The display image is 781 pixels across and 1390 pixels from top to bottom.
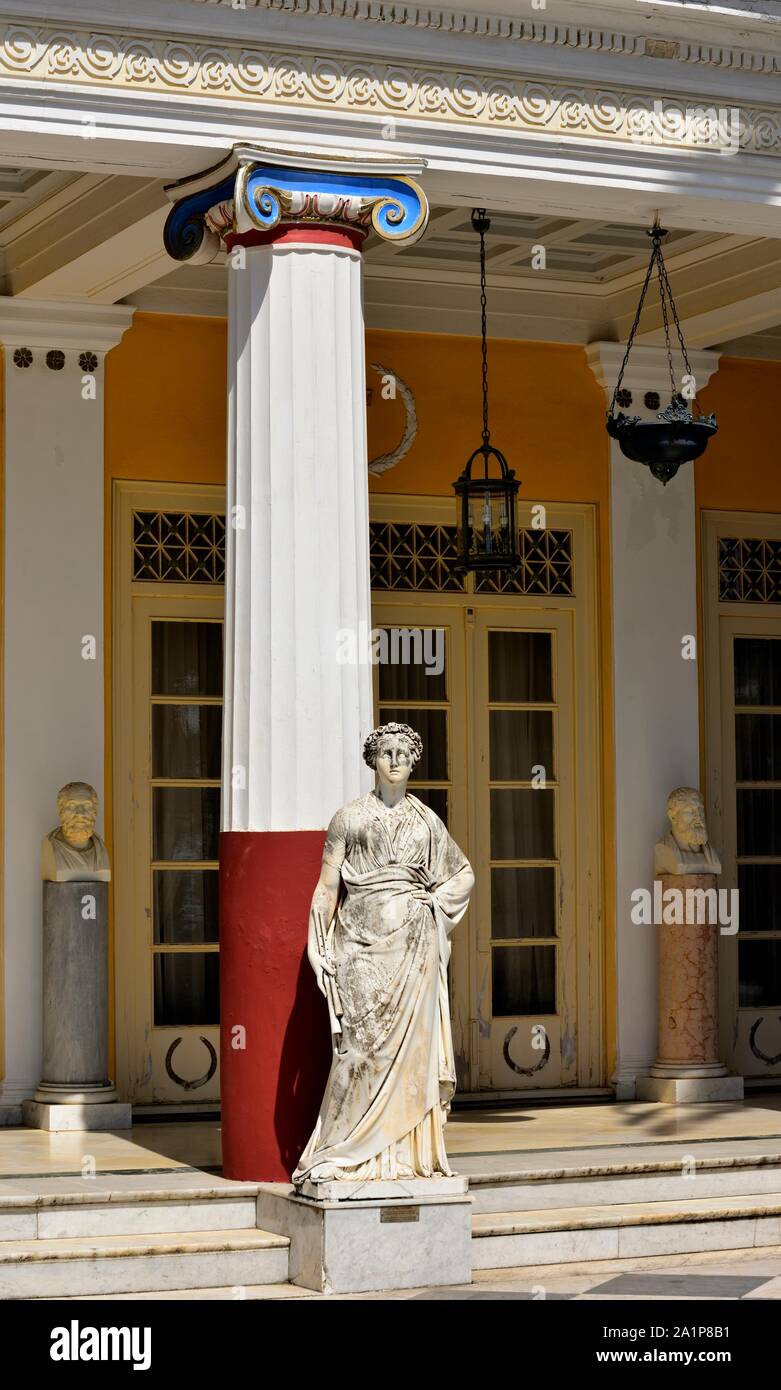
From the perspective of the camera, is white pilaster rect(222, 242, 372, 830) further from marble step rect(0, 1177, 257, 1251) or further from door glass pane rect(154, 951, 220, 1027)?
door glass pane rect(154, 951, 220, 1027)

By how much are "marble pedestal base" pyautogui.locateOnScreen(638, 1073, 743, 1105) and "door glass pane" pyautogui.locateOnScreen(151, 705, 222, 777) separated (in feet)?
8.73

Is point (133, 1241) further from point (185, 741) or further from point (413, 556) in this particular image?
point (413, 556)

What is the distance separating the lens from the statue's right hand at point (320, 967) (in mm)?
7492

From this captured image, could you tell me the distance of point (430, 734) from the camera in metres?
11.2

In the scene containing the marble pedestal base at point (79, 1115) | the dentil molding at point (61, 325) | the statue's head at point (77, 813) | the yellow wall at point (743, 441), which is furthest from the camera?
the yellow wall at point (743, 441)

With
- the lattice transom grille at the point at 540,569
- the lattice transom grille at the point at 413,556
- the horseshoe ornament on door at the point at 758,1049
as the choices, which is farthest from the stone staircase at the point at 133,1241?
the horseshoe ornament on door at the point at 758,1049

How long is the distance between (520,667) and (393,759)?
3924mm

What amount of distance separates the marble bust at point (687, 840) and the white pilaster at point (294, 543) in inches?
135

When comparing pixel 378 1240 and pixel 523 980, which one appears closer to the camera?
pixel 378 1240

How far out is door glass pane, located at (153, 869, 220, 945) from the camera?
10.6m

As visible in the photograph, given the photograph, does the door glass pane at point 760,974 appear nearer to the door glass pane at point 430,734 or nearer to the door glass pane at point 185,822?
the door glass pane at point 430,734

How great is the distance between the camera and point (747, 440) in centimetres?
1199

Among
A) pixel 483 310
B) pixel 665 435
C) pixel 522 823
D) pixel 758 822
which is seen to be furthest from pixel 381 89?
pixel 758 822
